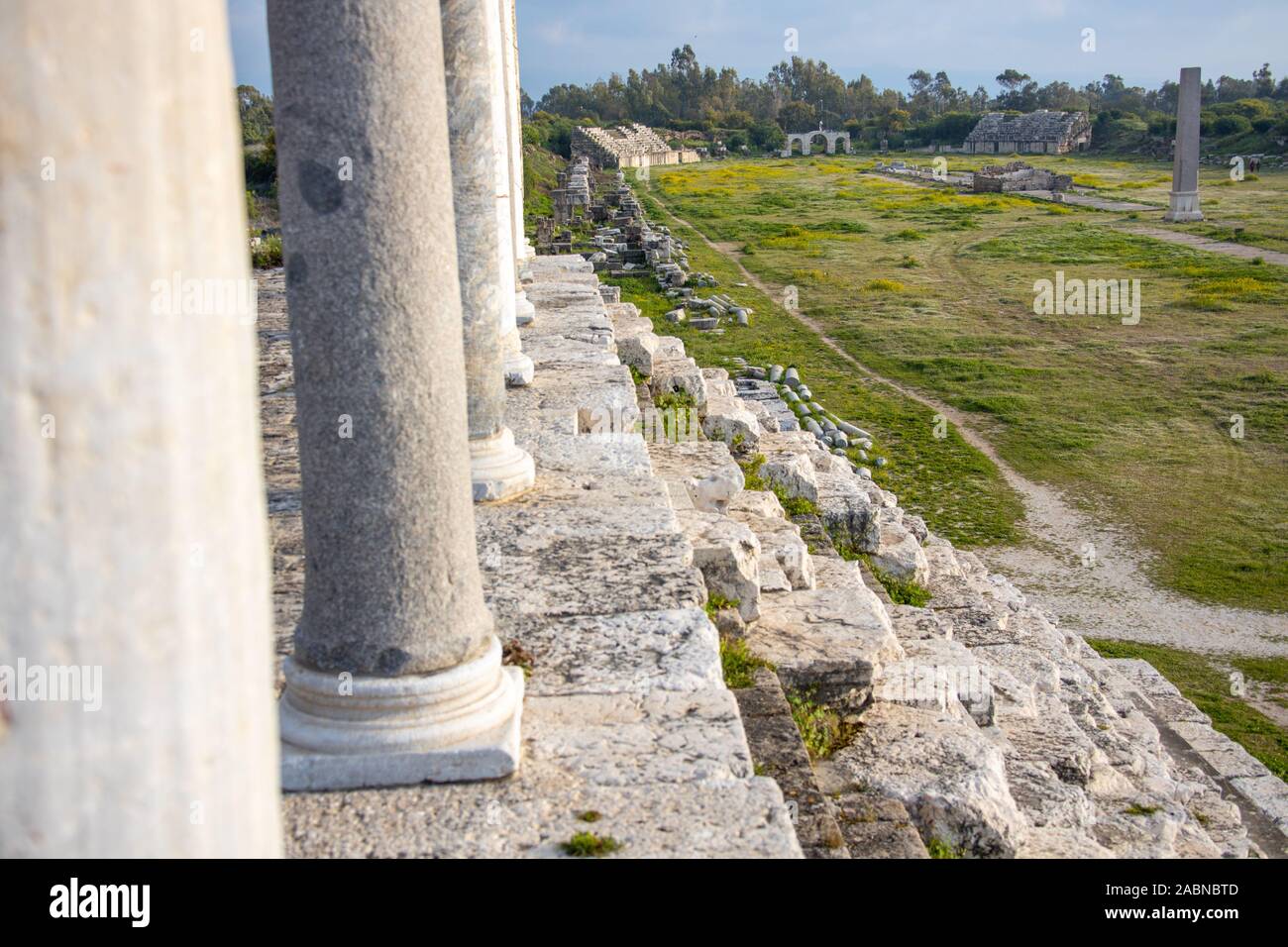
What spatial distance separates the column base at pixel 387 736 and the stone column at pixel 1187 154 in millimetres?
37223

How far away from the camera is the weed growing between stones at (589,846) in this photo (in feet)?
10.6

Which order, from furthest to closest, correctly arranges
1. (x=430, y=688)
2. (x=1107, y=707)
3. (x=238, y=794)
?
(x=1107, y=707), (x=430, y=688), (x=238, y=794)

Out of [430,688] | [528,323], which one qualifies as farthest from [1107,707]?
[528,323]

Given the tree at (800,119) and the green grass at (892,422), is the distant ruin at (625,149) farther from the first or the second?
the green grass at (892,422)

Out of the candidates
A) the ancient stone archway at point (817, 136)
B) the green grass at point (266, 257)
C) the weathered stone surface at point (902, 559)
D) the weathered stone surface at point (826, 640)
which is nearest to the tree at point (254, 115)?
the green grass at point (266, 257)

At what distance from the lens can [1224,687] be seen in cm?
829

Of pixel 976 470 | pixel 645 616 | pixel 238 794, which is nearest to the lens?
pixel 238 794

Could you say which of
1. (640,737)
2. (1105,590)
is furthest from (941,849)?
(1105,590)

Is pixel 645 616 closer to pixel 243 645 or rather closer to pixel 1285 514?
pixel 243 645

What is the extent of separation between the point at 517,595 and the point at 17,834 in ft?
11.4

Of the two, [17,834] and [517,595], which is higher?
[17,834]

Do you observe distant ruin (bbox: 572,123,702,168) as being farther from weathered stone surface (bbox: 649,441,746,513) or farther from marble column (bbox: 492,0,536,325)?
weathered stone surface (bbox: 649,441,746,513)

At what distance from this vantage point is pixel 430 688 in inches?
141
